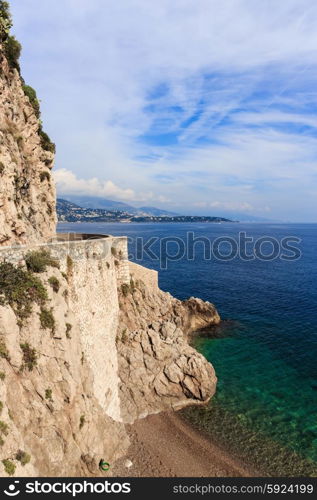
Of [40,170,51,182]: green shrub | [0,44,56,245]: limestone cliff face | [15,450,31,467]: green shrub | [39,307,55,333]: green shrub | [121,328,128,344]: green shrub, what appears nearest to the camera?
[15,450,31,467]: green shrub

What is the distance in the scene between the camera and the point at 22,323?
48.3 ft

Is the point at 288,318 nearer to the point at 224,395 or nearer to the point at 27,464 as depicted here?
the point at 224,395

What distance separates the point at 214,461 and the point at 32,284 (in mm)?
16935

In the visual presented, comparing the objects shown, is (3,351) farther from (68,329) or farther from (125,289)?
(125,289)

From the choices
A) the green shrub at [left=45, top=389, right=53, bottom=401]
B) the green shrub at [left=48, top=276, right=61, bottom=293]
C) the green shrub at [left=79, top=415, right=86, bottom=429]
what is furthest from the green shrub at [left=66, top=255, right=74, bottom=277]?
the green shrub at [left=79, top=415, right=86, bottom=429]

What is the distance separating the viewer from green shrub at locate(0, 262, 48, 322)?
47.8 feet

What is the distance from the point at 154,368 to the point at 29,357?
46.4 ft

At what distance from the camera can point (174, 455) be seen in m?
20.5

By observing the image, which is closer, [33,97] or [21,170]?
[21,170]

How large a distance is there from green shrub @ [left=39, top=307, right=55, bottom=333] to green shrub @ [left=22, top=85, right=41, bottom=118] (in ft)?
69.8

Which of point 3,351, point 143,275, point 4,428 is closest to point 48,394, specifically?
point 4,428

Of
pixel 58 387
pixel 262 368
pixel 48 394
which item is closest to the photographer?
pixel 48 394

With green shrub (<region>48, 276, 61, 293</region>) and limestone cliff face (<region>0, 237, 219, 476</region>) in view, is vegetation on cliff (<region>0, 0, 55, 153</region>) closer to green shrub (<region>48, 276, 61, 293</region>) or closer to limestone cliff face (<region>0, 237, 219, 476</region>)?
limestone cliff face (<region>0, 237, 219, 476</region>)

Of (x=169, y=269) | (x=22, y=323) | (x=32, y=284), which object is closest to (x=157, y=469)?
(x=22, y=323)
